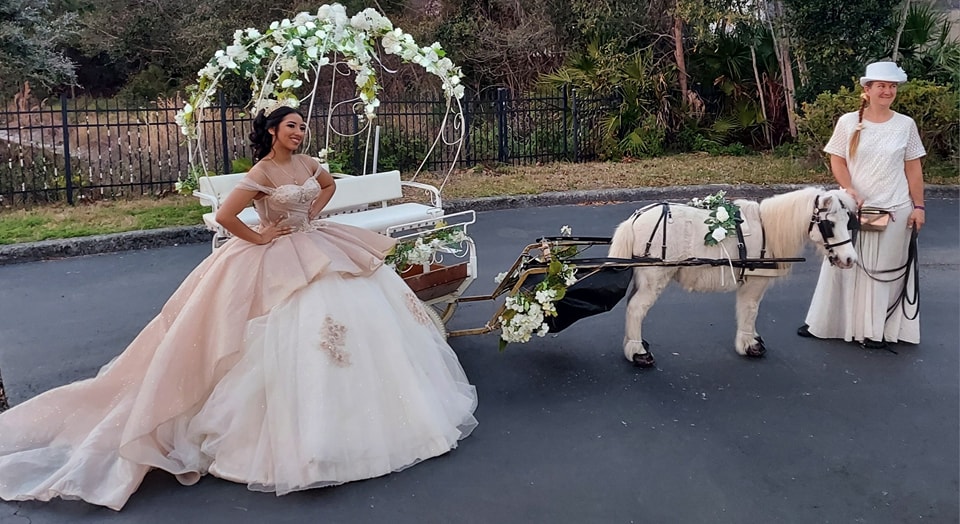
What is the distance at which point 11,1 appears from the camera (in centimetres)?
1220

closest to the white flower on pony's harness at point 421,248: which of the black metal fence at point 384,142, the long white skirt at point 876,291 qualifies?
the long white skirt at point 876,291

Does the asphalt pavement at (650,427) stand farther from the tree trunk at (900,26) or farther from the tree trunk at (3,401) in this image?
the tree trunk at (900,26)

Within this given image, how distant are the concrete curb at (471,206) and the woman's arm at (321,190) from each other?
528 cm

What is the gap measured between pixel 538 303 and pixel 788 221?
5.68 feet

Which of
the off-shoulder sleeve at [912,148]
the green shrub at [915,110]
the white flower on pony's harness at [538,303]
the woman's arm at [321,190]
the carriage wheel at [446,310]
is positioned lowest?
the carriage wheel at [446,310]

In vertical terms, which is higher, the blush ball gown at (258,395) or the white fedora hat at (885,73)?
the white fedora hat at (885,73)

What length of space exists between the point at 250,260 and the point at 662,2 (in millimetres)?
14554

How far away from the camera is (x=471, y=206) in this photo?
11.1 metres

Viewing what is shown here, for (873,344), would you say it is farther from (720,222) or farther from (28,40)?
(28,40)

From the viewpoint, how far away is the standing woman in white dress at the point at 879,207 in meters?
5.40

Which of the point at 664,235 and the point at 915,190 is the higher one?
the point at 915,190

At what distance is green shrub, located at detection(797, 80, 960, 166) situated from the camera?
1174 centimetres

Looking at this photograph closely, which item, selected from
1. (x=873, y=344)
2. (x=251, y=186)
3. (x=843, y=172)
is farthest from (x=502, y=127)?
(x=251, y=186)

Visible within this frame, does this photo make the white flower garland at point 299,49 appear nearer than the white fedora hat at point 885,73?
No
